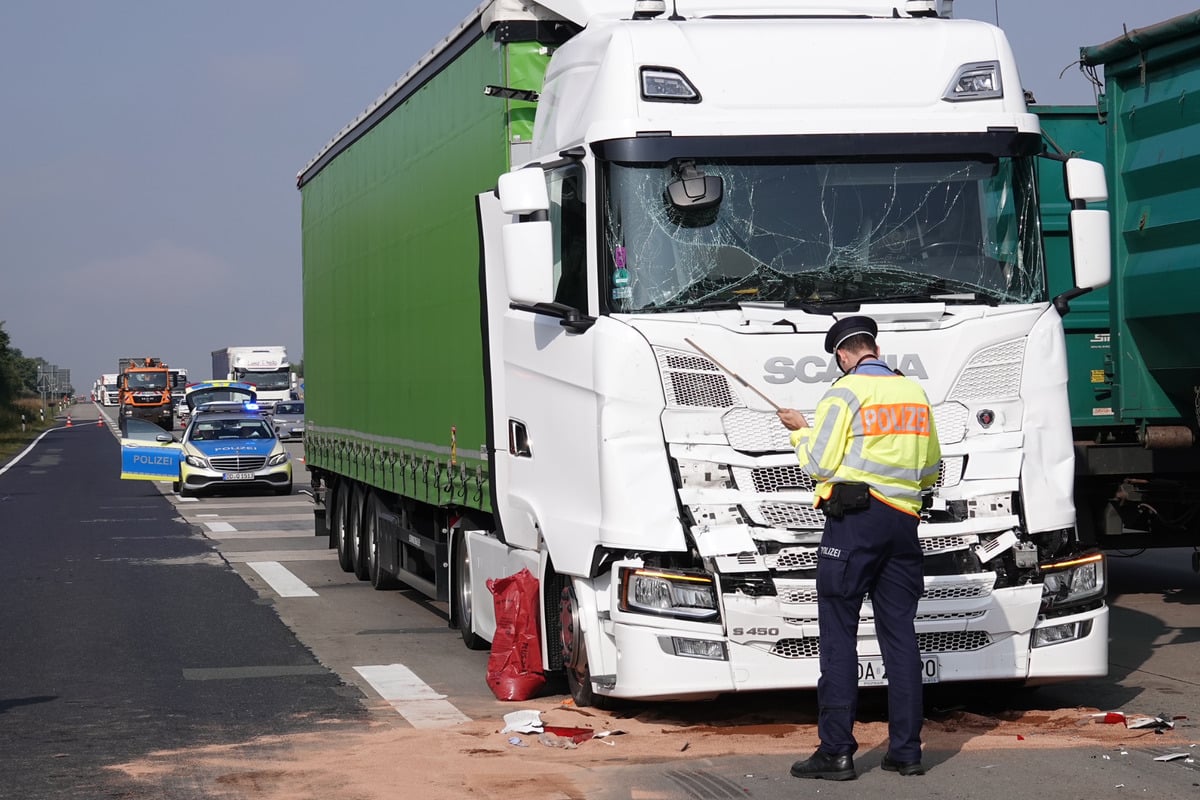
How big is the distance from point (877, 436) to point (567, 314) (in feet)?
6.00

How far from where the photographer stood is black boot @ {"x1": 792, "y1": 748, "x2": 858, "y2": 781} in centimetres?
723

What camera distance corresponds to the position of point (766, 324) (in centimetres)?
818

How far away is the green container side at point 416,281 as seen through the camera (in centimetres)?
1066

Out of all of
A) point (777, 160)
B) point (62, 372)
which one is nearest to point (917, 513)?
point (777, 160)

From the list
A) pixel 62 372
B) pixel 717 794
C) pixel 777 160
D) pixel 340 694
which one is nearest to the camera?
pixel 717 794

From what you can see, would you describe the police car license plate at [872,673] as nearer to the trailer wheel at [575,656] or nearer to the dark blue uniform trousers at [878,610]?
the dark blue uniform trousers at [878,610]

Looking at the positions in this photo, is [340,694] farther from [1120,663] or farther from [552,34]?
[1120,663]

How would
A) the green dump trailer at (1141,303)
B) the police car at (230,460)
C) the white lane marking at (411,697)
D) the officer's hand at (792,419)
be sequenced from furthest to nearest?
the police car at (230,460) < the green dump trailer at (1141,303) < the white lane marking at (411,697) < the officer's hand at (792,419)

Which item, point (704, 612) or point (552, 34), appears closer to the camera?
point (704, 612)

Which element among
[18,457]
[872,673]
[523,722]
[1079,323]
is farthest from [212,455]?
[18,457]

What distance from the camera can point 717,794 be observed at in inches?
276

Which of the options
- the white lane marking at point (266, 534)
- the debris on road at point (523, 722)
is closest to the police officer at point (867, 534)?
the debris on road at point (523, 722)

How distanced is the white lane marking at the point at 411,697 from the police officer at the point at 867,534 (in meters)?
2.35

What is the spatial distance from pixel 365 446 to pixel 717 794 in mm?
9002
